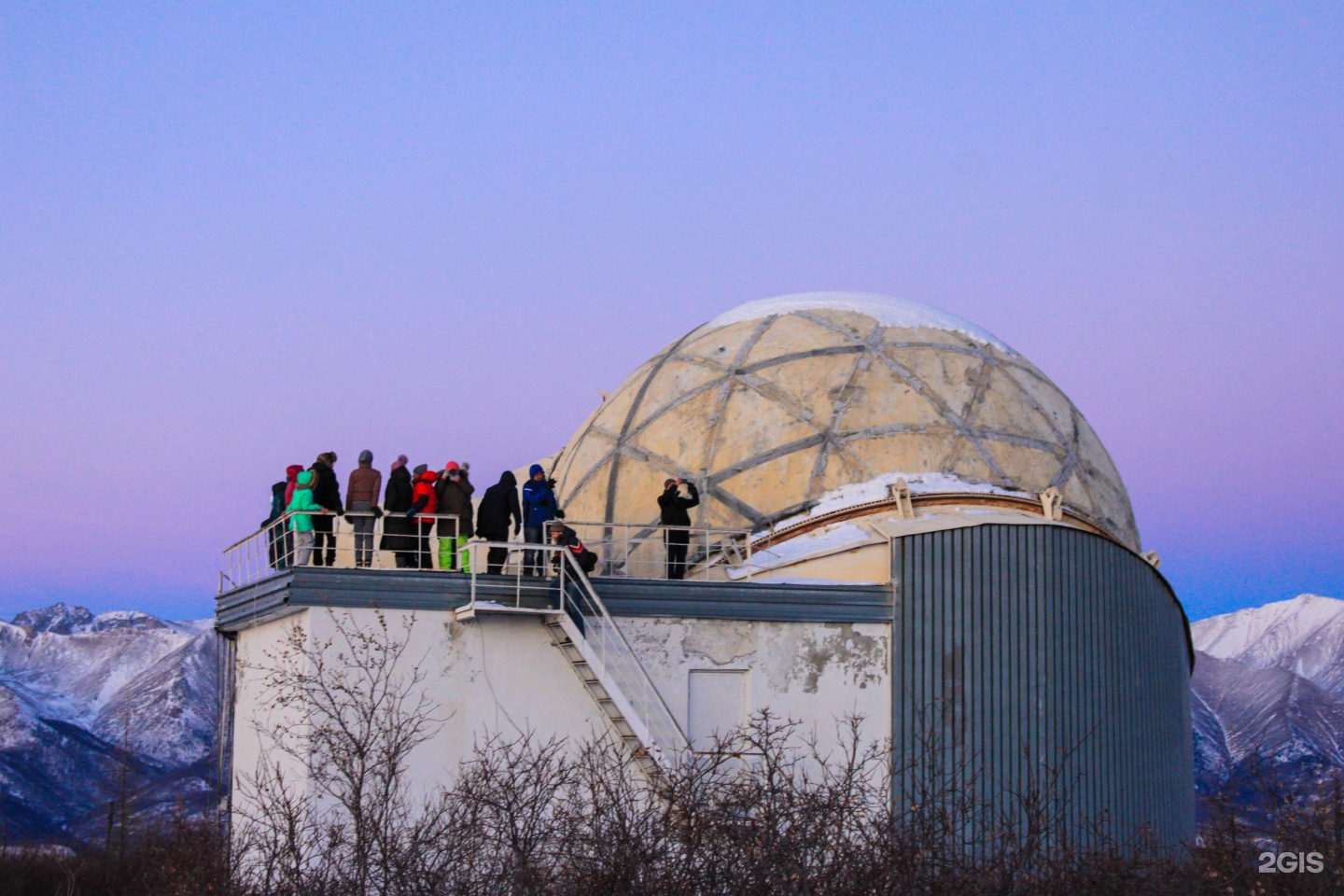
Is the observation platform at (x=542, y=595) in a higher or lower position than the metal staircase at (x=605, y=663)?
higher

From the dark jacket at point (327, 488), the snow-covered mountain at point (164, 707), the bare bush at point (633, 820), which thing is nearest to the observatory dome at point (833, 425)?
the bare bush at point (633, 820)

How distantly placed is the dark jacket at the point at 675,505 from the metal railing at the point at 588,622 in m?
2.35

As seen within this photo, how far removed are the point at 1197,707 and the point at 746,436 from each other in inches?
3424

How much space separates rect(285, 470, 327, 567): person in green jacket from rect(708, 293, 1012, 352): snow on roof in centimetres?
858

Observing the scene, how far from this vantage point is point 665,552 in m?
21.5

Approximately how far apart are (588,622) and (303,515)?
10.5 feet

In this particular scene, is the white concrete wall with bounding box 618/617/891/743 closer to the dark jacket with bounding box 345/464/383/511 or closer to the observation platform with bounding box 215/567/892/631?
the observation platform with bounding box 215/567/892/631

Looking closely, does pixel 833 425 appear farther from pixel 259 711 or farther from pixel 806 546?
pixel 259 711

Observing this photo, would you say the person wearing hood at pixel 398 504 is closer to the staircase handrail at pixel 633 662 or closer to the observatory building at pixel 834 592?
the observatory building at pixel 834 592

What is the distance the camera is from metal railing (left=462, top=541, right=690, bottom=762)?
1825 centimetres

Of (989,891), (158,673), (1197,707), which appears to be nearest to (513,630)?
(989,891)

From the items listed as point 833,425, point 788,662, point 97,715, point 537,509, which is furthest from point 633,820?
point 97,715

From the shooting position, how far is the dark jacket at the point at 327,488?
1933 cm

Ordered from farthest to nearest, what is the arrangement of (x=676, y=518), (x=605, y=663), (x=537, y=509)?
1. (x=676, y=518)
2. (x=537, y=509)
3. (x=605, y=663)
